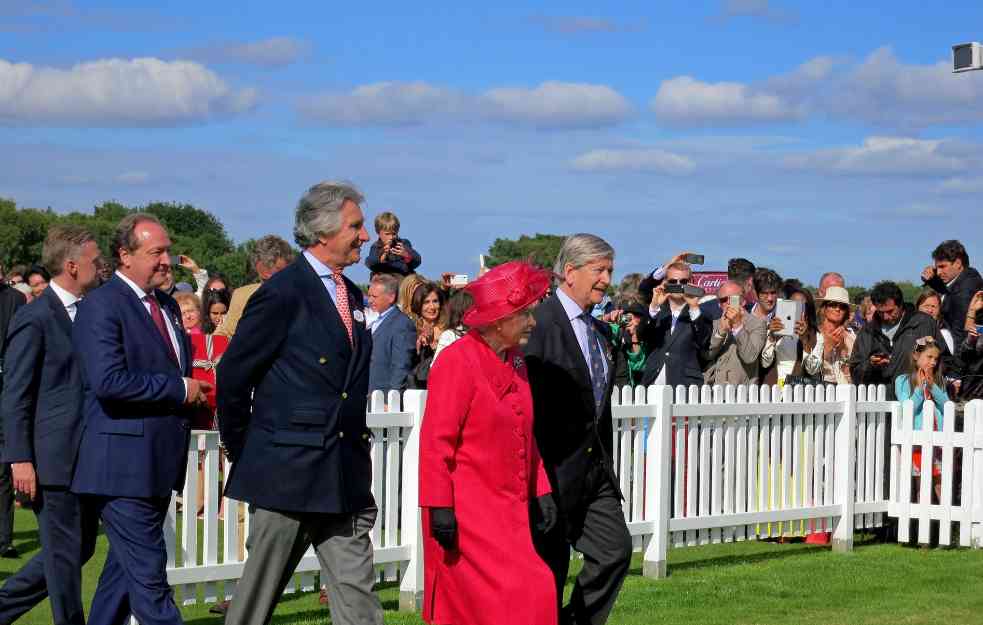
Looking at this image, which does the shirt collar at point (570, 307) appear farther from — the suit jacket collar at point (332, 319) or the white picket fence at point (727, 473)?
the white picket fence at point (727, 473)

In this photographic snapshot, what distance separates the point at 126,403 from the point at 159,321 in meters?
0.44

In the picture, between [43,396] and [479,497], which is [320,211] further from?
[43,396]

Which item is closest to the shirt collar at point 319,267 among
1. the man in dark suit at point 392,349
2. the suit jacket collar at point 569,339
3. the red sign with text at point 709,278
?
the suit jacket collar at point 569,339

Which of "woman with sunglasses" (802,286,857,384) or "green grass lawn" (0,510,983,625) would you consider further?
"woman with sunglasses" (802,286,857,384)

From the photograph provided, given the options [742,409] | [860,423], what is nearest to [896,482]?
[860,423]

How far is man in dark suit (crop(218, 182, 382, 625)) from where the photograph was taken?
5.86 metres

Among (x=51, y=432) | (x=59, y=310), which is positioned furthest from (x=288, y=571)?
(x=59, y=310)

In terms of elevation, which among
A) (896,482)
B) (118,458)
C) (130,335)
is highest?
(130,335)

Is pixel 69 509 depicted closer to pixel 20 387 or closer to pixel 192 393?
pixel 20 387

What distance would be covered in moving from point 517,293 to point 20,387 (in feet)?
8.48

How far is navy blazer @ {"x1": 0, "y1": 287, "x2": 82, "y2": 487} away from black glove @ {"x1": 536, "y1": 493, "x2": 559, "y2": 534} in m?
2.26

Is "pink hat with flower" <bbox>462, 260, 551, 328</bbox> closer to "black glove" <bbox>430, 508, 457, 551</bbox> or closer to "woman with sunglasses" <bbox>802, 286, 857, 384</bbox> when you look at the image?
"black glove" <bbox>430, 508, 457, 551</bbox>

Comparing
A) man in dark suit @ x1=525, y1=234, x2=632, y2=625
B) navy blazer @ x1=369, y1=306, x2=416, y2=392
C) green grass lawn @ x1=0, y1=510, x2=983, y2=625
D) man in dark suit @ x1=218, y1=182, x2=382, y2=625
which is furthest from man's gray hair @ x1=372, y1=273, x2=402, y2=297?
man in dark suit @ x1=218, y1=182, x2=382, y2=625

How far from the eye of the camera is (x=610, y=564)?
7.49 meters
